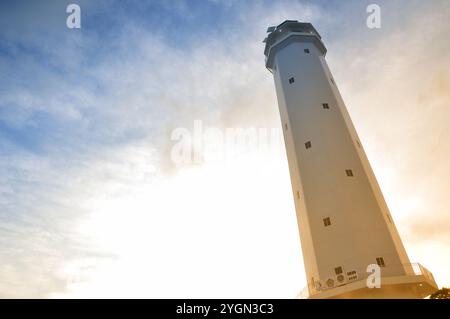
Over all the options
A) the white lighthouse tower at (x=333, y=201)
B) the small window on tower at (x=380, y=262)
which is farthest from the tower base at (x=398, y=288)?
the small window on tower at (x=380, y=262)

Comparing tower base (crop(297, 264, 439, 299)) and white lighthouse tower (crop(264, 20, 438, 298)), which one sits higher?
white lighthouse tower (crop(264, 20, 438, 298))

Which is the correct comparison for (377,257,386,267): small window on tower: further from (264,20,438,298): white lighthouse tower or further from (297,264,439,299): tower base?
(297,264,439,299): tower base

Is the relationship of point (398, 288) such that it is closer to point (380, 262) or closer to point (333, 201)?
point (380, 262)

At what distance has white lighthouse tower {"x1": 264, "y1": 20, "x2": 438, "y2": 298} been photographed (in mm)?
21406

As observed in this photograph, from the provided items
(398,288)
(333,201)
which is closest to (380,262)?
(398,288)

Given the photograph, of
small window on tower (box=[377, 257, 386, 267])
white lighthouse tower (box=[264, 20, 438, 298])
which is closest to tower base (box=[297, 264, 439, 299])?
white lighthouse tower (box=[264, 20, 438, 298])

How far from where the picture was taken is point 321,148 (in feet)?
96.4

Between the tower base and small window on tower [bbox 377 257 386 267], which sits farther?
small window on tower [bbox 377 257 386 267]

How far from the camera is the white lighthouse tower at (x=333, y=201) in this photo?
70.2 feet

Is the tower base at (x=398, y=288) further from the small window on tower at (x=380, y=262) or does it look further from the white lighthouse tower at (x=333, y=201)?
the small window on tower at (x=380, y=262)

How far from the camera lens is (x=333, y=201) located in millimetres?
26109
